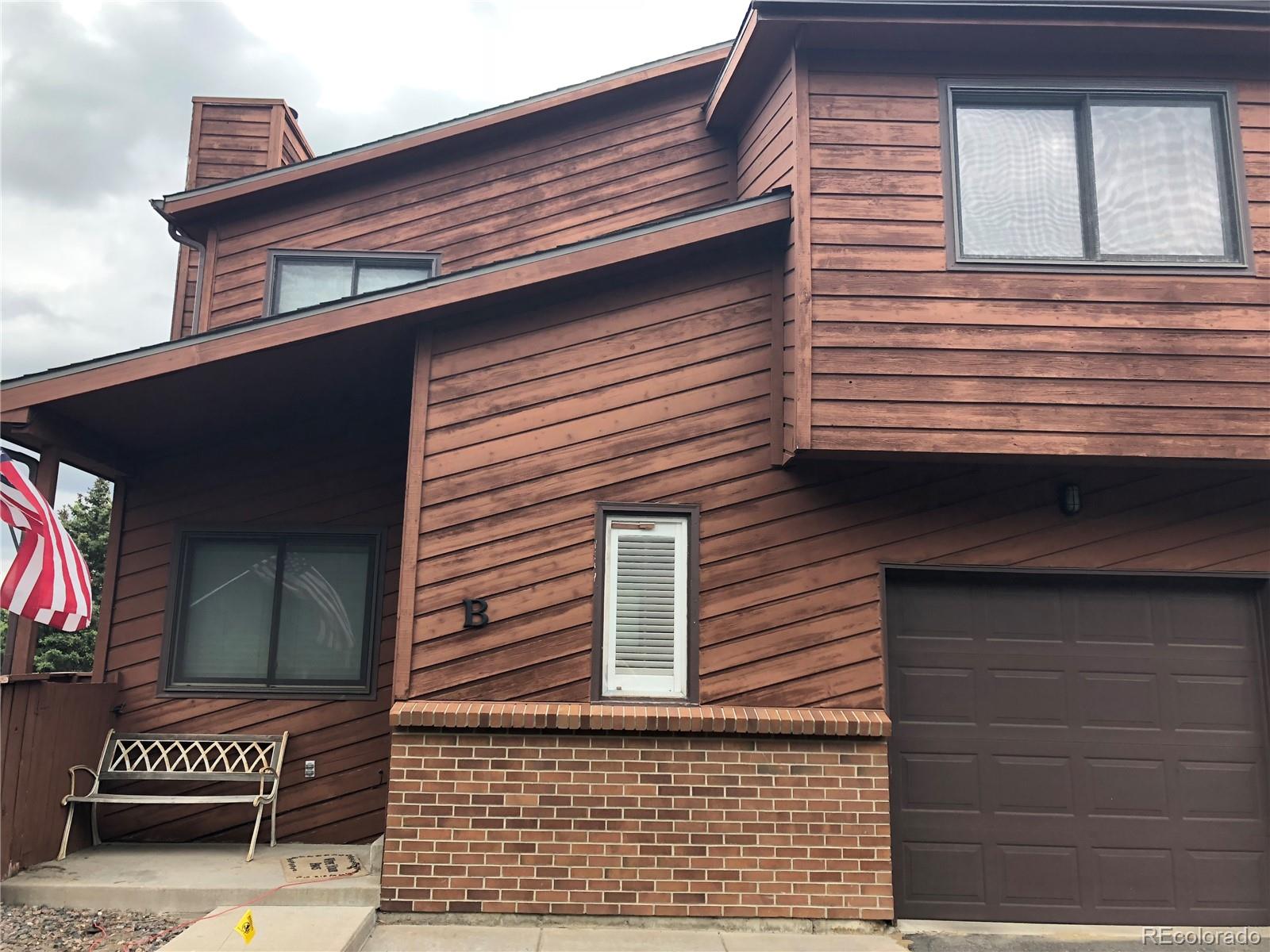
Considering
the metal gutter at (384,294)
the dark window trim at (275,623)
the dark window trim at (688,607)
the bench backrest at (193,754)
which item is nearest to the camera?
the dark window trim at (688,607)

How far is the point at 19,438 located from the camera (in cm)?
553

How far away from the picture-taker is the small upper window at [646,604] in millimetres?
5141

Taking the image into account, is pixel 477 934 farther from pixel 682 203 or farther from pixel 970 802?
pixel 682 203

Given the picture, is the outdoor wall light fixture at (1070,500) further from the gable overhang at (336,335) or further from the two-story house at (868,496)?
the gable overhang at (336,335)

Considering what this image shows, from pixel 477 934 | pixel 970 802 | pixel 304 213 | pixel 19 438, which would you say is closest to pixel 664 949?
pixel 477 934

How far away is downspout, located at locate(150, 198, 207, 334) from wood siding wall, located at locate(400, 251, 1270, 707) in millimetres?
3516

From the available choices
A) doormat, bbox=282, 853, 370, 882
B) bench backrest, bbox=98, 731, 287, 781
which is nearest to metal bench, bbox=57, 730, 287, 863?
bench backrest, bbox=98, 731, 287, 781

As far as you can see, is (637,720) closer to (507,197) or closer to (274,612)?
(274,612)

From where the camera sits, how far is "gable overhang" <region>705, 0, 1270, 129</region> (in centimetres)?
516

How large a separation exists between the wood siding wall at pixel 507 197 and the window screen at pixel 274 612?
2219 millimetres

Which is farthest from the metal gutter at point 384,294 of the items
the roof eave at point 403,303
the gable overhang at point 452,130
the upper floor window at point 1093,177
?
the gable overhang at point 452,130

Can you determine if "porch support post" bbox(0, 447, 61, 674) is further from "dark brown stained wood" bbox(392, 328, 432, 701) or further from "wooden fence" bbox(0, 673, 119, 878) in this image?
"dark brown stained wood" bbox(392, 328, 432, 701)

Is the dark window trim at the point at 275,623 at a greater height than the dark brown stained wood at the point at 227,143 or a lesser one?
lesser
